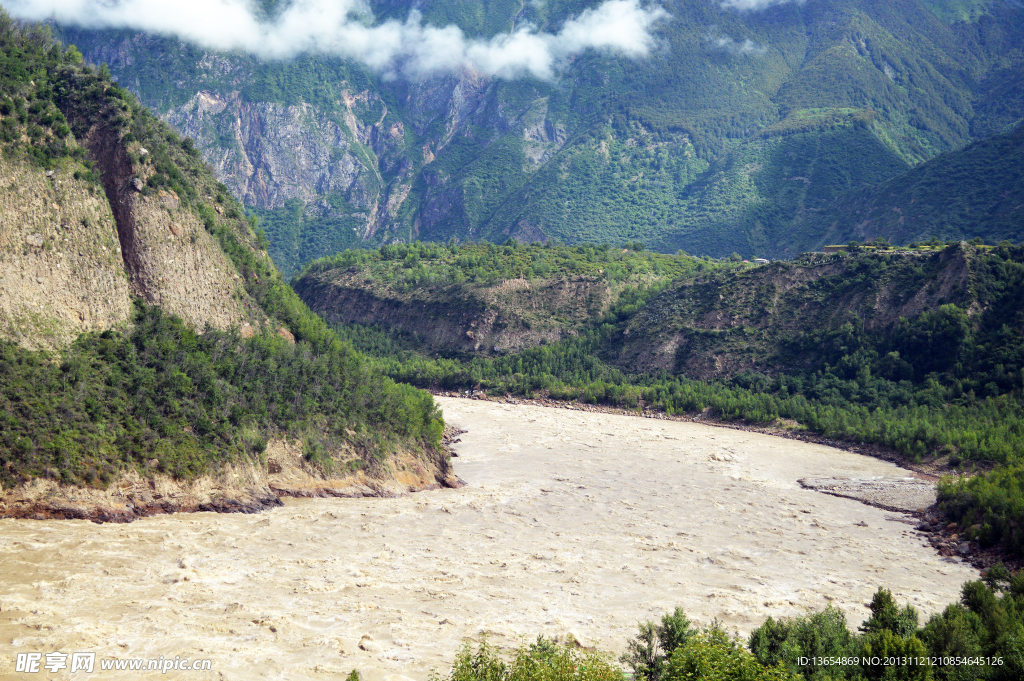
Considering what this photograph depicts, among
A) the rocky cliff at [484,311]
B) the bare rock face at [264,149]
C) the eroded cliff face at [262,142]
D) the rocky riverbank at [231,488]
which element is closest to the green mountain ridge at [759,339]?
the rocky cliff at [484,311]

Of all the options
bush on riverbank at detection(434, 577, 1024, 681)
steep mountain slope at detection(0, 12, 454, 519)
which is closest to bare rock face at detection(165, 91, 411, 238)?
steep mountain slope at detection(0, 12, 454, 519)

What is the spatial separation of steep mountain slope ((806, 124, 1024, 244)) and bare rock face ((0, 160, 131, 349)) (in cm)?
10715

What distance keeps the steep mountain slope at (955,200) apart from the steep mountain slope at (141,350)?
98420mm

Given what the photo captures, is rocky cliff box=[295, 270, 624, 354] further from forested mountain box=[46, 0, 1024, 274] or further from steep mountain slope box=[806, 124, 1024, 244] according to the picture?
forested mountain box=[46, 0, 1024, 274]

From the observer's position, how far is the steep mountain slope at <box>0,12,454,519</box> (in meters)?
27.8

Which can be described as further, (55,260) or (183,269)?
(183,269)

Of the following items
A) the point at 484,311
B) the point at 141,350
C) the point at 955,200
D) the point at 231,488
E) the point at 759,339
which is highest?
the point at 955,200

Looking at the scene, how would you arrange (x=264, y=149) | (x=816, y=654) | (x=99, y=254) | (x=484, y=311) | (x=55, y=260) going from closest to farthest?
(x=816, y=654), (x=55, y=260), (x=99, y=254), (x=484, y=311), (x=264, y=149)

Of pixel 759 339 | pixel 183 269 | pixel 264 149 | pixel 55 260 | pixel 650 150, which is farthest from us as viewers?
pixel 264 149

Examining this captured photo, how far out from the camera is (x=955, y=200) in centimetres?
11819

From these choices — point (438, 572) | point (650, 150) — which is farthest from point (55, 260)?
point (650, 150)

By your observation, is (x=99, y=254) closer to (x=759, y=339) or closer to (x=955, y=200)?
(x=759, y=339)

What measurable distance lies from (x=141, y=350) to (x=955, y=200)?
391ft

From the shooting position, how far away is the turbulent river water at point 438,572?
66.8 ft
